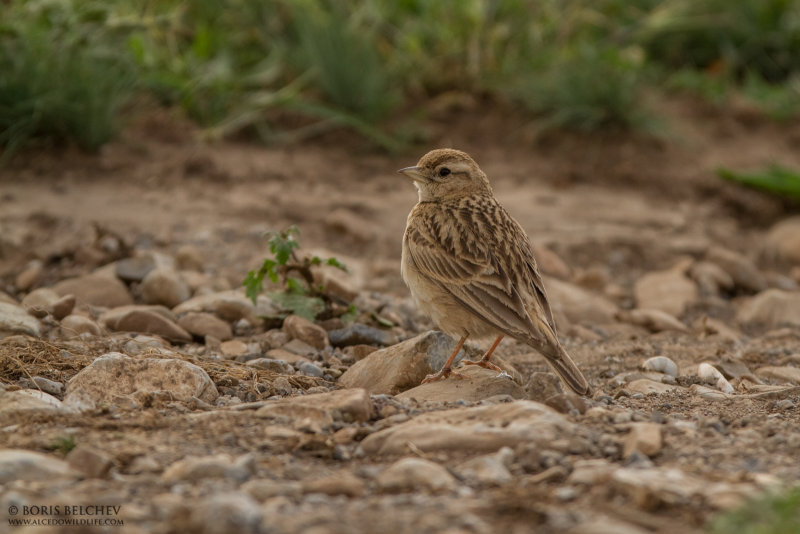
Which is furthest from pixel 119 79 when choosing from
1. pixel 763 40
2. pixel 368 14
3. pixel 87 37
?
pixel 763 40

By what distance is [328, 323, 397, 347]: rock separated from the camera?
6.11 meters

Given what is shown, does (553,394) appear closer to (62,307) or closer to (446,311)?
(446,311)

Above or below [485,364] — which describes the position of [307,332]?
below

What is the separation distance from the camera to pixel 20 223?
7.61 metres

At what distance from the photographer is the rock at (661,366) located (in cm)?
578

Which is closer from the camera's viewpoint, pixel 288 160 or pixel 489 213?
pixel 489 213

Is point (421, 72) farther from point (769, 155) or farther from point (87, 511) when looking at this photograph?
point (87, 511)

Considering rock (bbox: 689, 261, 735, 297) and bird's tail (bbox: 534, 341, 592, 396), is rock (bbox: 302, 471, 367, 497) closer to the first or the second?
bird's tail (bbox: 534, 341, 592, 396)

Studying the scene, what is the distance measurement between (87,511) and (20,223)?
4.77 meters

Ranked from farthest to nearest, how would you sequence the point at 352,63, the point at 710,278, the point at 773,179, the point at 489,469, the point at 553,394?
the point at 352,63
the point at 773,179
the point at 710,278
the point at 553,394
the point at 489,469

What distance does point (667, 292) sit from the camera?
776cm

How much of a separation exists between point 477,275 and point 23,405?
2340 millimetres

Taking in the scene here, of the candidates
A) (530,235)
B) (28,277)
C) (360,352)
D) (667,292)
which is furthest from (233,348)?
(667,292)

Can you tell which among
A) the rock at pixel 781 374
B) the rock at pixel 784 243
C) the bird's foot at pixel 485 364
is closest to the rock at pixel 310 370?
the bird's foot at pixel 485 364
